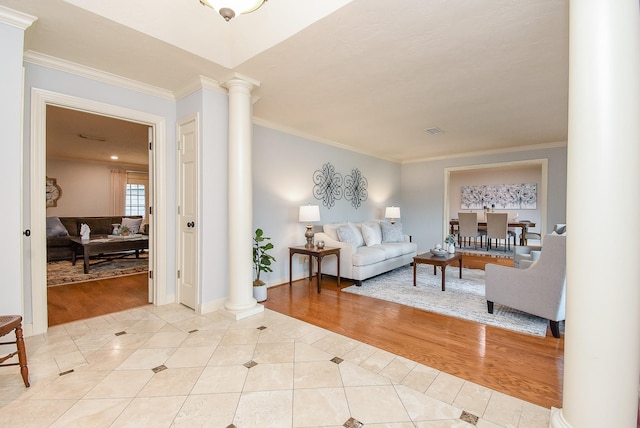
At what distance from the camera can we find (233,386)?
1851 millimetres

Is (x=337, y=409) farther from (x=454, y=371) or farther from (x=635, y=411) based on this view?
(x=635, y=411)

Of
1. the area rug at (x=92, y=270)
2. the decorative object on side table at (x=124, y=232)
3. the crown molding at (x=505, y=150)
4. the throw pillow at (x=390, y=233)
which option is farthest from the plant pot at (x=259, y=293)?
the crown molding at (x=505, y=150)

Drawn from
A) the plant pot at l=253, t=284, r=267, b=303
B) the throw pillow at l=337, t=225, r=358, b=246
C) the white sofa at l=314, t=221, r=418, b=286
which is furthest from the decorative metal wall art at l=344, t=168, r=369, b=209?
the plant pot at l=253, t=284, r=267, b=303

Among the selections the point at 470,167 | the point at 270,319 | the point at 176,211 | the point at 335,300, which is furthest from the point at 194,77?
the point at 470,167

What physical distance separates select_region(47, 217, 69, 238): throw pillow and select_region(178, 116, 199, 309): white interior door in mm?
4497

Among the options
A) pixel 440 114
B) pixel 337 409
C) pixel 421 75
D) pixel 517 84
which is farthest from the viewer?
pixel 440 114

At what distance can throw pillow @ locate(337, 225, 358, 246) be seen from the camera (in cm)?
460

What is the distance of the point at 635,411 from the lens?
123cm

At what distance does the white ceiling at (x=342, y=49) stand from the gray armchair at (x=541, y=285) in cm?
165

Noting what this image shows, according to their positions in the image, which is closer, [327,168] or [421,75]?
[421,75]

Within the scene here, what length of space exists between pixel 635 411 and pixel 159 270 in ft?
12.2

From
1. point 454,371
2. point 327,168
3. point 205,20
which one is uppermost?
point 205,20

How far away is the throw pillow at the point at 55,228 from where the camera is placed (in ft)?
19.4

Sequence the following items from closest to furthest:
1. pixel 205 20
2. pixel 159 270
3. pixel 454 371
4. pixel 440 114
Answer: pixel 454 371
pixel 205 20
pixel 159 270
pixel 440 114
